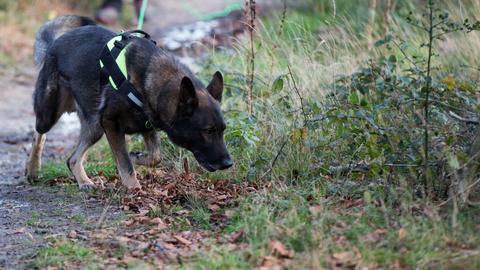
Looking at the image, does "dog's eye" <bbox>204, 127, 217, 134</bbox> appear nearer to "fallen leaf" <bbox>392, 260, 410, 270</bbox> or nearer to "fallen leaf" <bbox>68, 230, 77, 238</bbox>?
"fallen leaf" <bbox>68, 230, 77, 238</bbox>

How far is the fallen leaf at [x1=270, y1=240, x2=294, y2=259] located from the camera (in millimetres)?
4078

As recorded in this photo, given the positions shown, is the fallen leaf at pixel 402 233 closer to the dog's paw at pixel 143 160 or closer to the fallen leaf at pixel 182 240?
the fallen leaf at pixel 182 240


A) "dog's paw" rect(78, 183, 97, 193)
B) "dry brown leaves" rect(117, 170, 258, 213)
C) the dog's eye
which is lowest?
"dog's paw" rect(78, 183, 97, 193)

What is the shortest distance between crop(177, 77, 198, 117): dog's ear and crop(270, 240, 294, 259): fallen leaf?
1505 millimetres

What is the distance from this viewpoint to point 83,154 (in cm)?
634

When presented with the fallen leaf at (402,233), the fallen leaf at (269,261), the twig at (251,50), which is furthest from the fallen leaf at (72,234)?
the twig at (251,50)

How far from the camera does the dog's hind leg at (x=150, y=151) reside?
20.3ft

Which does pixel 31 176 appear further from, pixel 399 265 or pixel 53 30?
pixel 399 265

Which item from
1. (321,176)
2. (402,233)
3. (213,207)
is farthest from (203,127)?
(402,233)

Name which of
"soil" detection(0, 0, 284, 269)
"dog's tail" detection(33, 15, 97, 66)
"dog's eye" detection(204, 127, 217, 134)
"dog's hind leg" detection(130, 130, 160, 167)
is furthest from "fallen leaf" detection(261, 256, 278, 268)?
"dog's tail" detection(33, 15, 97, 66)

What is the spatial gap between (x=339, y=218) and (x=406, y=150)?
2.62 ft

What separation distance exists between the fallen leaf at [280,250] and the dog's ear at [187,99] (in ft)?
4.94

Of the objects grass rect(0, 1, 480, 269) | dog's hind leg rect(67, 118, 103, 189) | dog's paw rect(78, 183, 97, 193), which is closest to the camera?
grass rect(0, 1, 480, 269)

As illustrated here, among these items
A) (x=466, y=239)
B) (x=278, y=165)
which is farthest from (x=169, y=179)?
(x=466, y=239)
